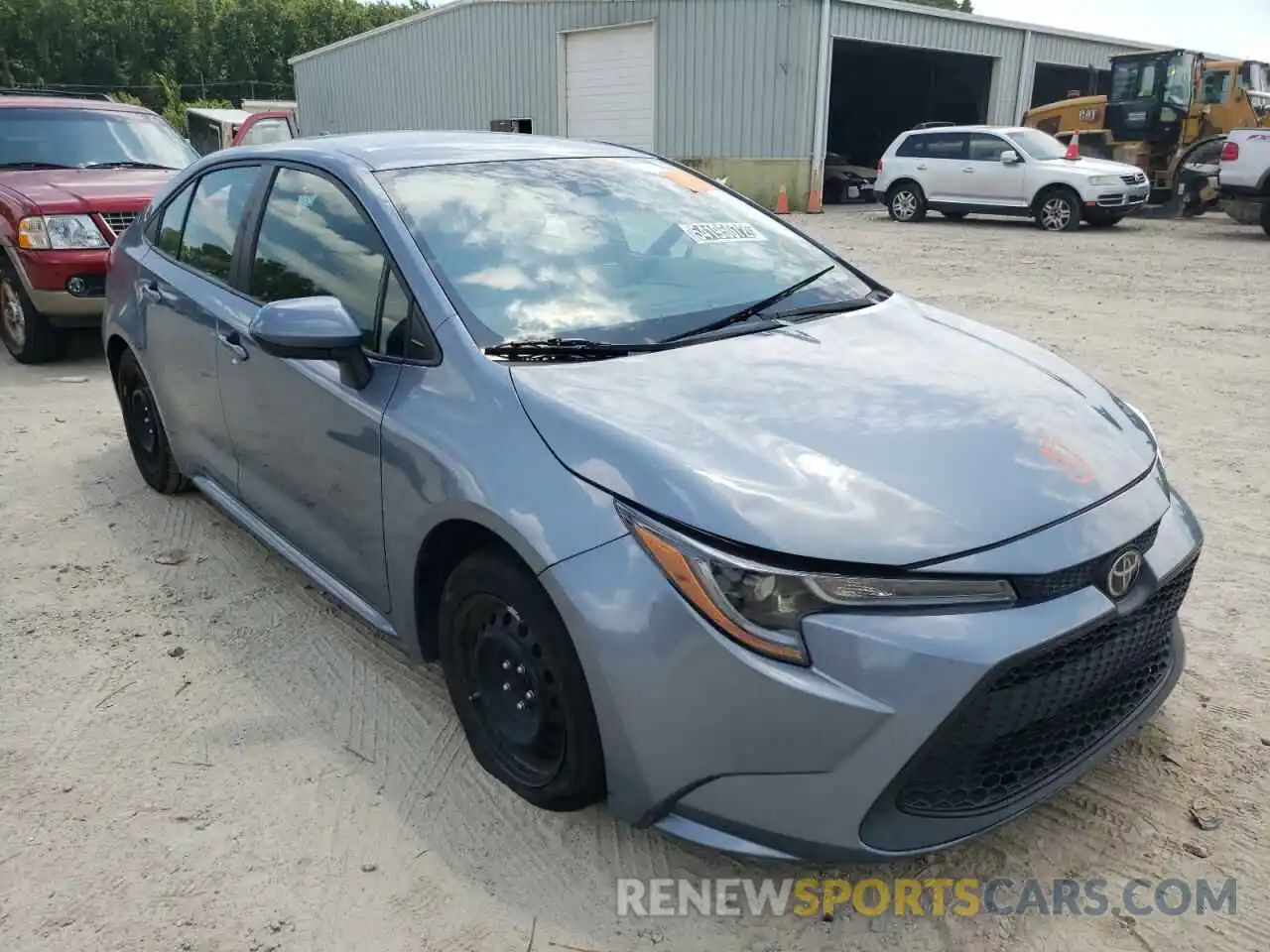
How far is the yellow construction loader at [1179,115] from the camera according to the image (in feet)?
56.4

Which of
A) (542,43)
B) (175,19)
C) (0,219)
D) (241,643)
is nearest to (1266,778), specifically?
(241,643)

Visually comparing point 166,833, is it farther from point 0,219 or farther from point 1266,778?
point 0,219

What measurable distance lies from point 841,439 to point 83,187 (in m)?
6.78

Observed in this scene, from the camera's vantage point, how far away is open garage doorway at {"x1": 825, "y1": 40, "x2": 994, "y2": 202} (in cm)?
2783

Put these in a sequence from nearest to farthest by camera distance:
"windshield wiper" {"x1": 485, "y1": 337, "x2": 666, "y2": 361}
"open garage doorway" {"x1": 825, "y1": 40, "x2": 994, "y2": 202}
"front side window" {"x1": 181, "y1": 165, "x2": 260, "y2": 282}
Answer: "windshield wiper" {"x1": 485, "y1": 337, "x2": 666, "y2": 361} → "front side window" {"x1": 181, "y1": 165, "x2": 260, "y2": 282} → "open garage doorway" {"x1": 825, "y1": 40, "x2": 994, "y2": 202}

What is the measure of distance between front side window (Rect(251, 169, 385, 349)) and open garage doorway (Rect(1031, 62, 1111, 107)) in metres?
26.6

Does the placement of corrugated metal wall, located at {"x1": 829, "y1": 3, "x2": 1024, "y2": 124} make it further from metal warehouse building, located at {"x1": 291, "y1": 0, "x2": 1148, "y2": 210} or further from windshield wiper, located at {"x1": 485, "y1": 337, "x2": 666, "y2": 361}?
windshield wiper, located at {"x1": 485, "y1": 337, "x2": 666, "y2": 361}

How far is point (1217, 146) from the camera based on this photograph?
56.0ft

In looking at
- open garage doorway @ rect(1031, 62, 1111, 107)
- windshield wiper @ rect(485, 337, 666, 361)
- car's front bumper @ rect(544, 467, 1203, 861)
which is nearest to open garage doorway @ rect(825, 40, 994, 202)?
open garage doorway @ rect(1031, 62, 1111, 107)

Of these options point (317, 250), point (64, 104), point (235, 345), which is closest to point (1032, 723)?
point (317, 250)

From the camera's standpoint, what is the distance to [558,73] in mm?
23062

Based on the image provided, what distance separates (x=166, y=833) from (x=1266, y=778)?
9.22ft

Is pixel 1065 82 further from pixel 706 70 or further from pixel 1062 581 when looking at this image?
pixel 1062 581

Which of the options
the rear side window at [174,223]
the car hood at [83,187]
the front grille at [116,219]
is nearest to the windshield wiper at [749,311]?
the rear side window at [174,223]
